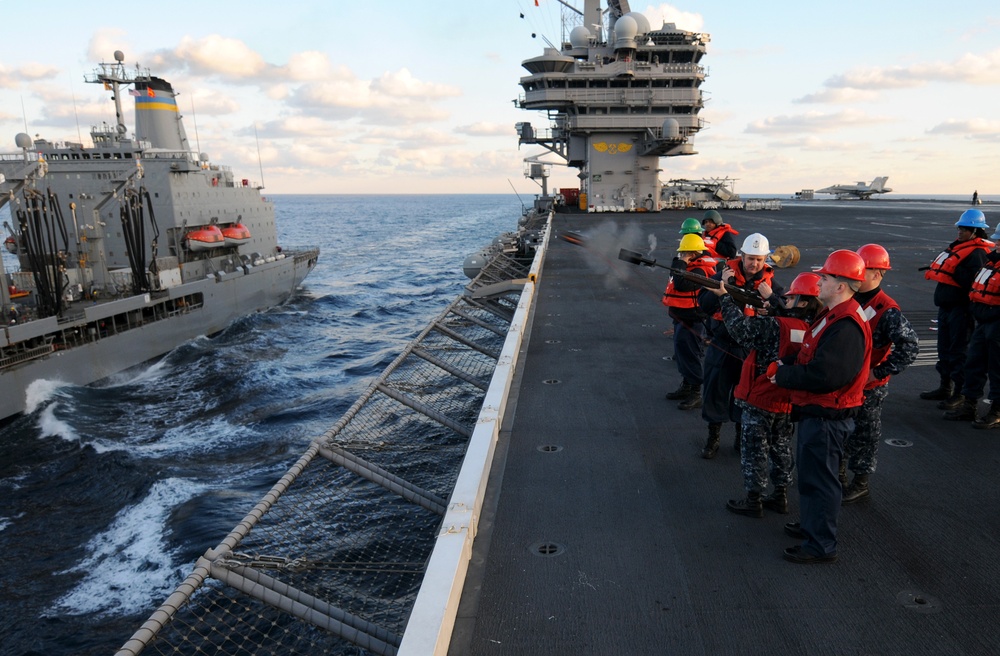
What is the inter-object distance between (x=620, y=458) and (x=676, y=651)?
2.54m

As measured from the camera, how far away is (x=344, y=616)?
3.38 meters

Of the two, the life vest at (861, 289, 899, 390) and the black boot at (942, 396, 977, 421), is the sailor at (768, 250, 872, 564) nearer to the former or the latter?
the life vest at (861, 289, 899, 390)

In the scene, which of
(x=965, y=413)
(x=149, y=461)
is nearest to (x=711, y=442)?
(x=965, y=413)

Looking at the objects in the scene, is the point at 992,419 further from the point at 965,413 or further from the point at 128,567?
the point at 128,567

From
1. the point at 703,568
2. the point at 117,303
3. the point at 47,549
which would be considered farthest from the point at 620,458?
the point at 117,303

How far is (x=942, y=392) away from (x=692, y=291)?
3218mm

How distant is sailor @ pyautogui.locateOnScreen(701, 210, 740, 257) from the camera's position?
8867mm

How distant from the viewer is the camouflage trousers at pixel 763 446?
4.57m

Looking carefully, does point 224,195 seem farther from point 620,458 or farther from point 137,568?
point 620,458

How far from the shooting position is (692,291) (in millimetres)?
6824

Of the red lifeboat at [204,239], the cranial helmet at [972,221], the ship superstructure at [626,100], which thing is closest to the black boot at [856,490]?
the cranial helmet at [972,221]

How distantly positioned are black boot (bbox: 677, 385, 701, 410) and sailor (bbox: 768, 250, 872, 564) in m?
2.91

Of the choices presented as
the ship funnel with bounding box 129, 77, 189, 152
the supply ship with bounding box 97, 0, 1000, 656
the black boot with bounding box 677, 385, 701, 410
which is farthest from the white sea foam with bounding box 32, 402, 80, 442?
the ship funnel with bounding box 129, 77, 189, 152

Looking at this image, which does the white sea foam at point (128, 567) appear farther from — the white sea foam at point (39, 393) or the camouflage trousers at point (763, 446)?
the white sea foam at point (39, 393)
